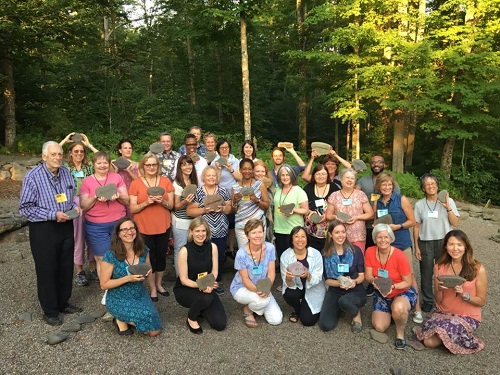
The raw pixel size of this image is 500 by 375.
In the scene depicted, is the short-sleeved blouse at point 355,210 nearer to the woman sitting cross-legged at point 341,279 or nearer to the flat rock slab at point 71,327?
the woman sitting cross-legged at point 341,279

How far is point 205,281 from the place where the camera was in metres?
3.83

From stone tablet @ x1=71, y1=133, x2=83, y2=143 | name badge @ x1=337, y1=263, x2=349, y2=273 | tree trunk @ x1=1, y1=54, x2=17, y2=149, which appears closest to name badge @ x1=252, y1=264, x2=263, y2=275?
name badge @ x1=337, y1=263, x2=349, y2=273

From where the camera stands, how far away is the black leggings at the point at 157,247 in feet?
A: 14.5

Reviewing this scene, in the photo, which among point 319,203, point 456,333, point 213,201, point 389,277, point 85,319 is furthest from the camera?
point 319,203

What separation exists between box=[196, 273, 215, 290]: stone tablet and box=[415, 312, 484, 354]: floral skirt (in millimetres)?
2292

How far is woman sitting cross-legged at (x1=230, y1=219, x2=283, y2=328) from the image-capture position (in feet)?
13.3

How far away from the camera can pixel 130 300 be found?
374 cm

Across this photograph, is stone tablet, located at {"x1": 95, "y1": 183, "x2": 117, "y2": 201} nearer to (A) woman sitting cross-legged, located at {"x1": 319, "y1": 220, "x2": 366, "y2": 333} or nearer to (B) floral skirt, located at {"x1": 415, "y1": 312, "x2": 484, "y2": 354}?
(A) woman sitting cross-legged, located at {"x1": 319, "y1": 220, "x2": 366, "y2": 333}

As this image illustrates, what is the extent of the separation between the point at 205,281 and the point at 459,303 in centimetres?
264

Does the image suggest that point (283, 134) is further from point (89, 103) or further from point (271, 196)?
point (271, 196)

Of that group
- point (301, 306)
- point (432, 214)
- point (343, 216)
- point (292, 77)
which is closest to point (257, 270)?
point (301, 306)

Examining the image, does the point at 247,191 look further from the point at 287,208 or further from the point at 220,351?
the point at 220,351

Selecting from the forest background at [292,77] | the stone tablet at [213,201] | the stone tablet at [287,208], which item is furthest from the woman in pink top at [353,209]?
the forest background at [292,77]

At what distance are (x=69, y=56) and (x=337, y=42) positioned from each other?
10.8 metres
